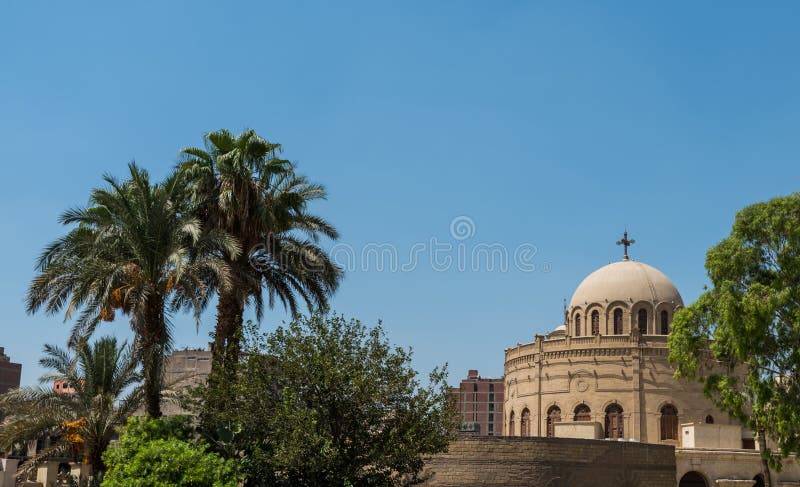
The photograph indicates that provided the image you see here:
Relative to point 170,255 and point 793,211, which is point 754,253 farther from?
point 170,255

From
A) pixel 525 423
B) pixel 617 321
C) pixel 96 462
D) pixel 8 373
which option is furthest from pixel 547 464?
pixel 8 373

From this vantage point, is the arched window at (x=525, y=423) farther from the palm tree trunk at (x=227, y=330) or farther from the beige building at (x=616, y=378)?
the palm tree trunk at (x=227, y=330)

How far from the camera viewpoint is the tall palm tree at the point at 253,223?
2134 centimetres

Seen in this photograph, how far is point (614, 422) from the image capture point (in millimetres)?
43312

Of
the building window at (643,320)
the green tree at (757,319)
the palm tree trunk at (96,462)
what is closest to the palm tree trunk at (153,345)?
the palm tree trunk at (96,462)

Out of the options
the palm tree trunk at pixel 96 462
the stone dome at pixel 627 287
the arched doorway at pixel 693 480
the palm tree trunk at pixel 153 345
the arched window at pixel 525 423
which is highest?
A: the stone dome at pixel 627 287

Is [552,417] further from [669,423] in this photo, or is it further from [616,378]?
[669,423]

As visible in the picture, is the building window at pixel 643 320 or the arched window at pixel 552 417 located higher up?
the building window at pixel 643 320

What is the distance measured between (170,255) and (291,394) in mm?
4112

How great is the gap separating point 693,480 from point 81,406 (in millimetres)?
23560

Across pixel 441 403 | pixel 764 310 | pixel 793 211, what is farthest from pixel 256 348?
pixel 793 211

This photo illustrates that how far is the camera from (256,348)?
68.0 ft

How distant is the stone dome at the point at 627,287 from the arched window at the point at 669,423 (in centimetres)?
601

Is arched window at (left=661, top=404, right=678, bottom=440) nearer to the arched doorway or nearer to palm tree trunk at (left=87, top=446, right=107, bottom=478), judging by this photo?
the arched doorway
